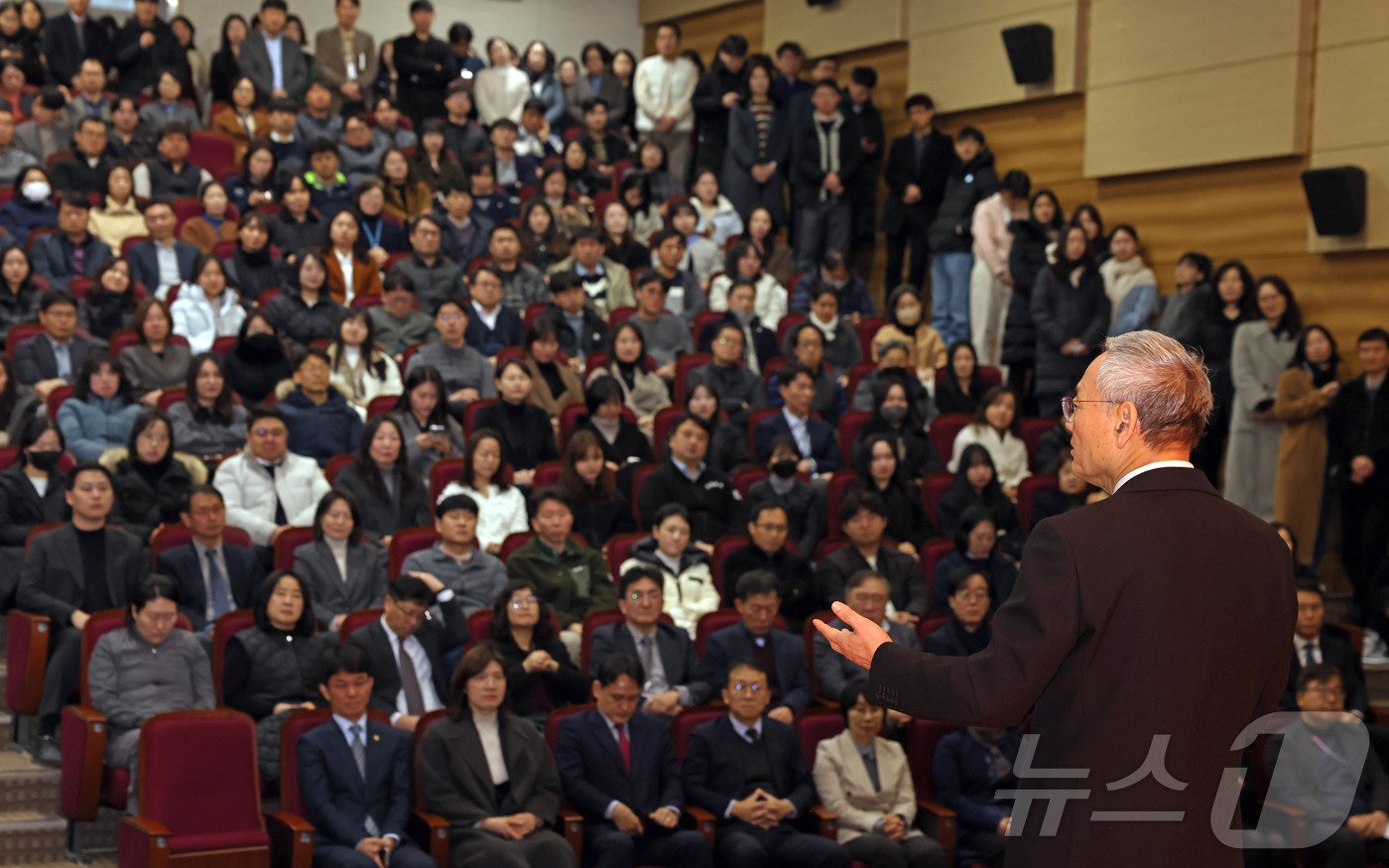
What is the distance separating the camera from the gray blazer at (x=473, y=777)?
4215 mm

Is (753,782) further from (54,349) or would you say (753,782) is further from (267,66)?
(267,66)

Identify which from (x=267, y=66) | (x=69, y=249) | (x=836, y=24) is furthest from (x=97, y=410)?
(x=836, y=24)

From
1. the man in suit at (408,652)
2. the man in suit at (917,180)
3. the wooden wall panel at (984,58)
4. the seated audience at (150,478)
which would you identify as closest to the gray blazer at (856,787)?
the man in suit at (408,652)

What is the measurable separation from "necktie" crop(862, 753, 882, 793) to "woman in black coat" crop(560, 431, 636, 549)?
146cm

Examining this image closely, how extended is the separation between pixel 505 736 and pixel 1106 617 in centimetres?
301

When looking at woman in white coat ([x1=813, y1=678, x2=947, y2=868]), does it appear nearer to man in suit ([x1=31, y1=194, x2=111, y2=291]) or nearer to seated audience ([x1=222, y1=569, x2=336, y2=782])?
seated audience ([x1=222, y1=569, x2=336, y2=782])

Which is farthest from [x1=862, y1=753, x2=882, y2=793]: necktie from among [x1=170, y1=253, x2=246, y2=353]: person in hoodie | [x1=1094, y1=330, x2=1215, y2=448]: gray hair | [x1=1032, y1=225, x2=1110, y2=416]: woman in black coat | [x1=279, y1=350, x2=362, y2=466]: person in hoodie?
[x1=170, y1=253, x2=246, y2=353]: person in hoodie

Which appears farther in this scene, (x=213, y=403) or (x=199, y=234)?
(x=199, y=234)

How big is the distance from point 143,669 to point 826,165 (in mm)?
5563

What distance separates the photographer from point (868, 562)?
5582 millimetres

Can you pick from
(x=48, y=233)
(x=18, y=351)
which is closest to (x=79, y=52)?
(x=48, y=233)

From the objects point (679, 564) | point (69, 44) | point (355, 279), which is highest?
point (69, 44)

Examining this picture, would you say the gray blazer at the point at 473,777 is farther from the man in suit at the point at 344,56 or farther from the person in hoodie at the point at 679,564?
the man in suit at the point at 344,56

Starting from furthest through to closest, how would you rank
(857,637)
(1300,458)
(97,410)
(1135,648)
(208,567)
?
1. (1300,458)
2. (97,410)
3. (208,567)
4. (857,637)
5. (1135,648)
